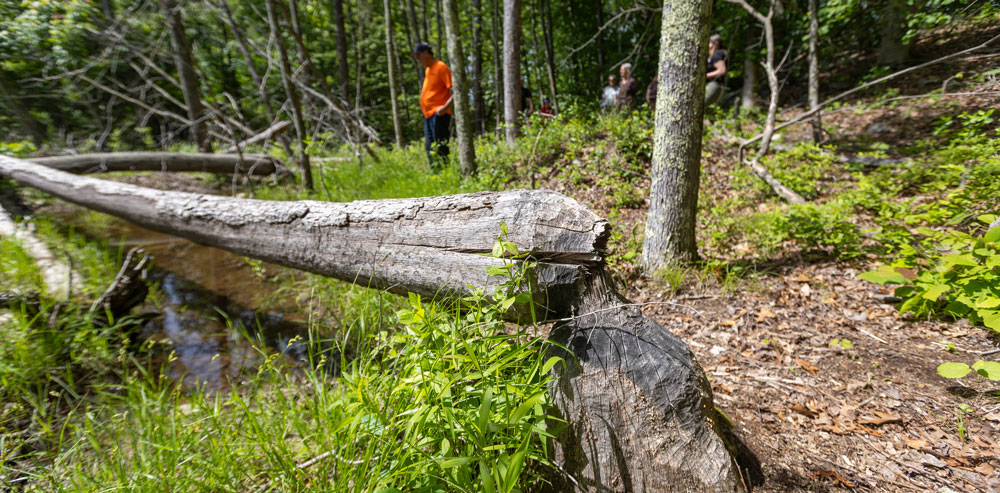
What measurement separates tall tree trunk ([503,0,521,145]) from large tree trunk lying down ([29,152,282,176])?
12.4 feet

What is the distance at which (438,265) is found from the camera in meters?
1.62

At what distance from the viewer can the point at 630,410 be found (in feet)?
3.86

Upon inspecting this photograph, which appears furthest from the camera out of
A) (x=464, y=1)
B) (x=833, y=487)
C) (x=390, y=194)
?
(x=464, y=1)

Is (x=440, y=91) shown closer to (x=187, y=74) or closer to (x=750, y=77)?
(x=187, y=74)

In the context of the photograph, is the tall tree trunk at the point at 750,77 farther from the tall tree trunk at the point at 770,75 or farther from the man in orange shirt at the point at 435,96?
the man in orange shirt at the point at 435,96

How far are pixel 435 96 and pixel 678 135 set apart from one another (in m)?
3.75

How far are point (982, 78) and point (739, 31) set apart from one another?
17.5 ft

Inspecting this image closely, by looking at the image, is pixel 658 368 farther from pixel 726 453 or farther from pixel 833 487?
pixel 833 487

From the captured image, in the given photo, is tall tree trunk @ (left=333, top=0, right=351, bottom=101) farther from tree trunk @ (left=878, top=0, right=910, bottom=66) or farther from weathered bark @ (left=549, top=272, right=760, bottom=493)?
tree trunk @ (left=878, top=0, right=910, bottom=66)

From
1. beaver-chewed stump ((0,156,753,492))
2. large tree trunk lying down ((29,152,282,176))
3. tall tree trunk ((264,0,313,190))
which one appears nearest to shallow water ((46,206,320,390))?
beaver-chewed stump ((0,156,753,492))

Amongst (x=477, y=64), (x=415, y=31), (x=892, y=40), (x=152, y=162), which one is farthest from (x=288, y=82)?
(x=892, y=40)

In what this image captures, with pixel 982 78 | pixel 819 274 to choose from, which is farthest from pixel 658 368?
pixel 982 78

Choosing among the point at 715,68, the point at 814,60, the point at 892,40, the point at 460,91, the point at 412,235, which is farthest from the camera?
the point at 892,40

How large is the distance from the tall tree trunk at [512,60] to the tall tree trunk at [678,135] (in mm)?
2699
